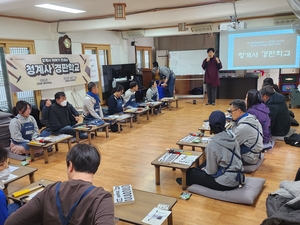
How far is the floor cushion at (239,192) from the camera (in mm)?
2572

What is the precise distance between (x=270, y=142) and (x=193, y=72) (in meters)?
5.83

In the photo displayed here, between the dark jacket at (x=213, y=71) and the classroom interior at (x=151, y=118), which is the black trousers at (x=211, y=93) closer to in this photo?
the dark jacket at (x=213, y=71)

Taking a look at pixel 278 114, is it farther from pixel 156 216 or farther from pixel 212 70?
pixel 212 70

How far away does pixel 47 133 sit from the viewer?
473 cm

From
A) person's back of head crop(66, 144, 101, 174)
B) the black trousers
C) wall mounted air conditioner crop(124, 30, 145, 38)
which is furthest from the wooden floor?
wall mounted air conditioner crop(124, 30, 145, 38)

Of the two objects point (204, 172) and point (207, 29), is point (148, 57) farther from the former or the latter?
point (204, 172)

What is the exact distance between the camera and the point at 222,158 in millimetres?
2508

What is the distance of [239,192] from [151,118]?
4200mm

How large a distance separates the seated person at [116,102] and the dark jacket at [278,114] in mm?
3170

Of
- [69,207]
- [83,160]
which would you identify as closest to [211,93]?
[83,160]

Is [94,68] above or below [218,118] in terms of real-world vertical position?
above

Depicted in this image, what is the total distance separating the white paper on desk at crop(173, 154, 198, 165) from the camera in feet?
9.35

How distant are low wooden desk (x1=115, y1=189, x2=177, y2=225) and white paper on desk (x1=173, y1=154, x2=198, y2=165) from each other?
0.78 metres

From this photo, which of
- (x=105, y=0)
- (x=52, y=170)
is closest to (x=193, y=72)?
(x=105, y=0)
